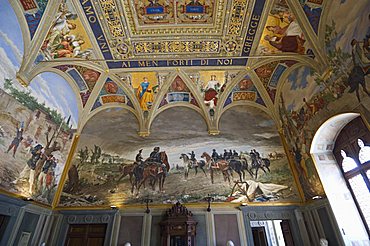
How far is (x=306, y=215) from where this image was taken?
370 inches

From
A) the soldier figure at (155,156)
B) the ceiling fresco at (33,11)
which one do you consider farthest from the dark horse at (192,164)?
the ceiling fresco at (33,11)

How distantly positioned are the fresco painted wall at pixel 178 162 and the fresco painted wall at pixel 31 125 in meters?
1.09

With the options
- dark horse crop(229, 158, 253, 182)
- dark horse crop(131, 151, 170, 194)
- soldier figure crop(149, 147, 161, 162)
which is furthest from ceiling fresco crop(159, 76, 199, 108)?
dark horse crop(229, 158, 253, 182)

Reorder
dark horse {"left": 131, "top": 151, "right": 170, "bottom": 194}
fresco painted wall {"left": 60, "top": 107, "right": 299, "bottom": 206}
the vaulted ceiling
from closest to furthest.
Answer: the vaulted ceiling, fresco painted wall {"left": 60, "top": 107, "right": 299, "bottom": 206}, dark horse {"left": 131, "top": 151, "right": 170, "bottom": 194}

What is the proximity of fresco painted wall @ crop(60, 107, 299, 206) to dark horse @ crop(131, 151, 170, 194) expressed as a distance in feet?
0.16

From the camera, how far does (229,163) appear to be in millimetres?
10719

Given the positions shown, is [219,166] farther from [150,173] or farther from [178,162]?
[150,173]

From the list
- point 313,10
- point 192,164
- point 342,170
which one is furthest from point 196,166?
point 313,10

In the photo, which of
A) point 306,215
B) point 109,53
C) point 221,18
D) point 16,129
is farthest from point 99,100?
point 306,215

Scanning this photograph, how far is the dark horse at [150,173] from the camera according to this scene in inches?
409

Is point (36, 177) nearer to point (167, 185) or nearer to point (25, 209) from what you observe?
point (25, 209)

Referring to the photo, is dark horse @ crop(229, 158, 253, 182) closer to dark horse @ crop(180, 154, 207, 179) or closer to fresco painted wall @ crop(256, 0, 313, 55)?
dark horse @ crop(180, 154, 207, 179)

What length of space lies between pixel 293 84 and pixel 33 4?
35.2ft

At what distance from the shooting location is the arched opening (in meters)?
7.70
